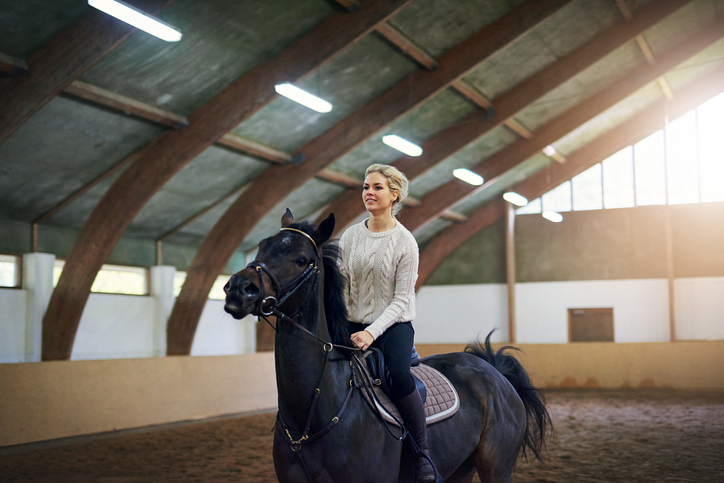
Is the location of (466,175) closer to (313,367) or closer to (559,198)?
(559,198)

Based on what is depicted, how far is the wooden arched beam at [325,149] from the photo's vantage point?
912 cm

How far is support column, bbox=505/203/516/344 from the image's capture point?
16.3m

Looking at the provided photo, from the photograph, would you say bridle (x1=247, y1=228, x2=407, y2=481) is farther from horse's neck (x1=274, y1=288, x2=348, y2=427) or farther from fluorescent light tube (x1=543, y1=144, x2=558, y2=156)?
fluorescent light tube (x1=543, y1=144, x2=558, y2=156)

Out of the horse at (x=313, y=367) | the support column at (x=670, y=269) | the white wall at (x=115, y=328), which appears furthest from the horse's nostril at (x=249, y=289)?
the support column at (x=670, y=269)

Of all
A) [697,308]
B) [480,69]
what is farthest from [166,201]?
[697,308]

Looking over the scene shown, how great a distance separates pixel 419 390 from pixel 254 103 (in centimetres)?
626

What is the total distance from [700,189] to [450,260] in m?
6.52

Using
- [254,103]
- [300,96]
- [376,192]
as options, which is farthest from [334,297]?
[254,103]

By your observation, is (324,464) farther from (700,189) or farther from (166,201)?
(700,189)

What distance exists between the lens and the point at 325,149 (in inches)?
410

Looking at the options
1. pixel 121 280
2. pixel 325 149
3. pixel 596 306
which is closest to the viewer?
pixel 325 149

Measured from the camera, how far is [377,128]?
395 inches

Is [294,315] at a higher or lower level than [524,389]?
higher

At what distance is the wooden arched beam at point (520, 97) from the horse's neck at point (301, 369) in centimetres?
898
